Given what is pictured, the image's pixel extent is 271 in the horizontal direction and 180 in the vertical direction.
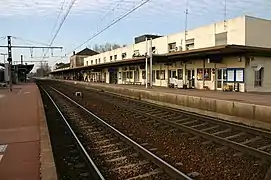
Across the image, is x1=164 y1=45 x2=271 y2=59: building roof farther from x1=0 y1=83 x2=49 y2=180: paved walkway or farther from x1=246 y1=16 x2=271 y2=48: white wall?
x1=0 y1=83 x2=49 y2=180: paved walkway

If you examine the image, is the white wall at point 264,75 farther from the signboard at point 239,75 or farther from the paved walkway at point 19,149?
the paved walkway at point 19,149

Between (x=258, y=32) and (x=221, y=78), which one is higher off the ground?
(x=258, y=32)

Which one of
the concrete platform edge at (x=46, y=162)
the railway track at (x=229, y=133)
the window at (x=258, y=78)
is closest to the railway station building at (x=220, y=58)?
the window at (x=258, y=78)

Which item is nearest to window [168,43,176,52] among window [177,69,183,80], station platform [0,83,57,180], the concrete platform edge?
window [177,69,183,80]

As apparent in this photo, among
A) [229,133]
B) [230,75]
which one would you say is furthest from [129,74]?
[229,133]

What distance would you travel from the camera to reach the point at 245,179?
6098 mm

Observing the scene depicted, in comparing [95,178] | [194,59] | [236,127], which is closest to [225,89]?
[194,59]

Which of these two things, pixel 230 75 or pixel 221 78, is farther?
pixel 221 78

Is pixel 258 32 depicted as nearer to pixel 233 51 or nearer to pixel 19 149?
pixel 233 51

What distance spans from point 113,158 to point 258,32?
25565mm

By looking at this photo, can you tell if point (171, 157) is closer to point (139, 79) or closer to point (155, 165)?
point (155, 165)

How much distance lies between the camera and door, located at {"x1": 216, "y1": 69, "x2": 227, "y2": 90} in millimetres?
27609

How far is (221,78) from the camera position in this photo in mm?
28141

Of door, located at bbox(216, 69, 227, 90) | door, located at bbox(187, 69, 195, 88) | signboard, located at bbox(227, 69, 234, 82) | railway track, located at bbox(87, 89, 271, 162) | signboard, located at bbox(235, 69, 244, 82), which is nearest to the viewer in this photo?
railway track, located at bbox(87, 89, 271, 162)
